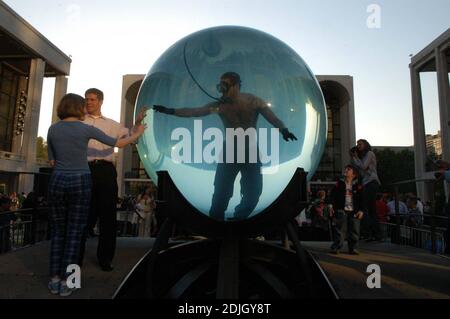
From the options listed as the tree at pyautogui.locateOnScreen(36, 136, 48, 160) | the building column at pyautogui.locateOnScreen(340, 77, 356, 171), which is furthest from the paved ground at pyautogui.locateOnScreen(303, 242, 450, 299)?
the tree at pyautogui.locateOnScreen(36, 136, 48, 160)

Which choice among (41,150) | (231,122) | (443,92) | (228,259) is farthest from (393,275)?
(41,150)

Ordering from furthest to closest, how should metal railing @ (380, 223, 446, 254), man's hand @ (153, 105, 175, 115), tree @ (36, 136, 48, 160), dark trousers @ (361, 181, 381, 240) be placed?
tree @ (36, 136, 48, 160) < metal railing @ (380, 223, 446, 254) < dark trousers @ (361, 181, 381, 240) < man's hand @ (153, 105, 175, 115)

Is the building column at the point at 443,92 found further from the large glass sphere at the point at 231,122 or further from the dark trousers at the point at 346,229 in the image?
the large glass sphere at the point at 231,122

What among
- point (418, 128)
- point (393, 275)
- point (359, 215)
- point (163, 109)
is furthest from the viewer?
point (418, 128)

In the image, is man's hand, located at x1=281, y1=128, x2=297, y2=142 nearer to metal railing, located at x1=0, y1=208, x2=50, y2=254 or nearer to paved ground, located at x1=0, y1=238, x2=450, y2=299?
paved ground, located at x1=0, y1=238, x2=450, y2=299

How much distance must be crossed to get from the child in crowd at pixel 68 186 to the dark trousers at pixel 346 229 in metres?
3.08

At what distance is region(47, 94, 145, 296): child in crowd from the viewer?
249 centimetres

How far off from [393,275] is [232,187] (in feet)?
6.34

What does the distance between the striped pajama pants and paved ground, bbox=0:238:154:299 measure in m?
0.22

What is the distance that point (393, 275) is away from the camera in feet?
9.83

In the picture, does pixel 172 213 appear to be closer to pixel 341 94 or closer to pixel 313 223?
pixel 313 223

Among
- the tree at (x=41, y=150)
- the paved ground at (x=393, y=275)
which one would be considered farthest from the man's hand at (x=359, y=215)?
the tree at (x=41, y=150)

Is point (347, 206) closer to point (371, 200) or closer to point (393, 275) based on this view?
point (371, 200)
